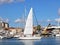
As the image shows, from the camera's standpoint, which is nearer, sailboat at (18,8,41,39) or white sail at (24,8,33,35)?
white sail at (24,8,33,35)

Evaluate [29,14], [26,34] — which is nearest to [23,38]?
[26,34]

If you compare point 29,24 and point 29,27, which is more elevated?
point 29,24

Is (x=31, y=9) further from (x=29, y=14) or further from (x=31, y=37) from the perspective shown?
(x=31, y=37)

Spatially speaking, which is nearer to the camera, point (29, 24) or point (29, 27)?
point (29, 24)

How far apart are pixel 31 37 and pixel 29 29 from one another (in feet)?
10.5

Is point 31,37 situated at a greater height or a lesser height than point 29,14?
lesser

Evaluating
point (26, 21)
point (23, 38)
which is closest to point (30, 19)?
point (26, 21)

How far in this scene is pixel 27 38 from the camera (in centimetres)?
11469

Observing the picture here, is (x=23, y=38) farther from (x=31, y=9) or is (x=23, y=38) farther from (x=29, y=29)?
(x=31, y=9)

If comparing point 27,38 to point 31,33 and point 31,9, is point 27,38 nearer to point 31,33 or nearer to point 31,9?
point 31,33

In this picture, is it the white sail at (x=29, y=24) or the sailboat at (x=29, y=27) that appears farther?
the sailboat at (x=29, y=27)

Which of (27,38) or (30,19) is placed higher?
(30,19)

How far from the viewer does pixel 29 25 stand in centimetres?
11488

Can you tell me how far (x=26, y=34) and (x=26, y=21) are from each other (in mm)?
5351
